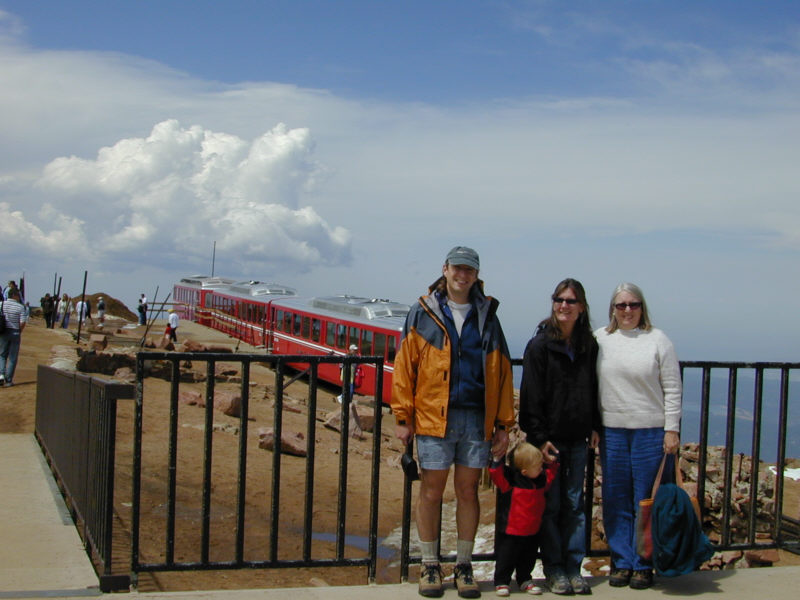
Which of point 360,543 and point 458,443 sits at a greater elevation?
point 458,443

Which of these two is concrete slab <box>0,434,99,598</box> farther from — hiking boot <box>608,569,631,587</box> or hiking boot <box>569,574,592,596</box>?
hiking boot <box>608,569,631,587</box>

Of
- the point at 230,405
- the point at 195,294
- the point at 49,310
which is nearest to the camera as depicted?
the point at 230,405

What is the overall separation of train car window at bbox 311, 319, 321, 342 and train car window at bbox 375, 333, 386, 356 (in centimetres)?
500

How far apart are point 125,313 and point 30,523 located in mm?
53569

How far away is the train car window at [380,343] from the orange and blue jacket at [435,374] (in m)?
19.1

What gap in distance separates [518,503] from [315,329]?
2473 centimetres

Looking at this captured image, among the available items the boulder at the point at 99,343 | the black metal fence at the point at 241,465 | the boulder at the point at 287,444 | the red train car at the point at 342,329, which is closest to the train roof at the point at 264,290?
the red train car at the point at 342,329

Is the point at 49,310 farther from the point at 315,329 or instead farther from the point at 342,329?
the point at 342,329

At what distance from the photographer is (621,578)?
4.87 m

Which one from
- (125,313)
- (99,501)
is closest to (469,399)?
(99,501)

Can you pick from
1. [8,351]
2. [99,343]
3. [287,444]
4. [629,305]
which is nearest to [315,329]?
[99,343]

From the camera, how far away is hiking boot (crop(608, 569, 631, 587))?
4.86 meters

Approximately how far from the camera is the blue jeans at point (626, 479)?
4781mm

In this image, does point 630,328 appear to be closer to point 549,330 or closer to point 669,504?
point 549,330
